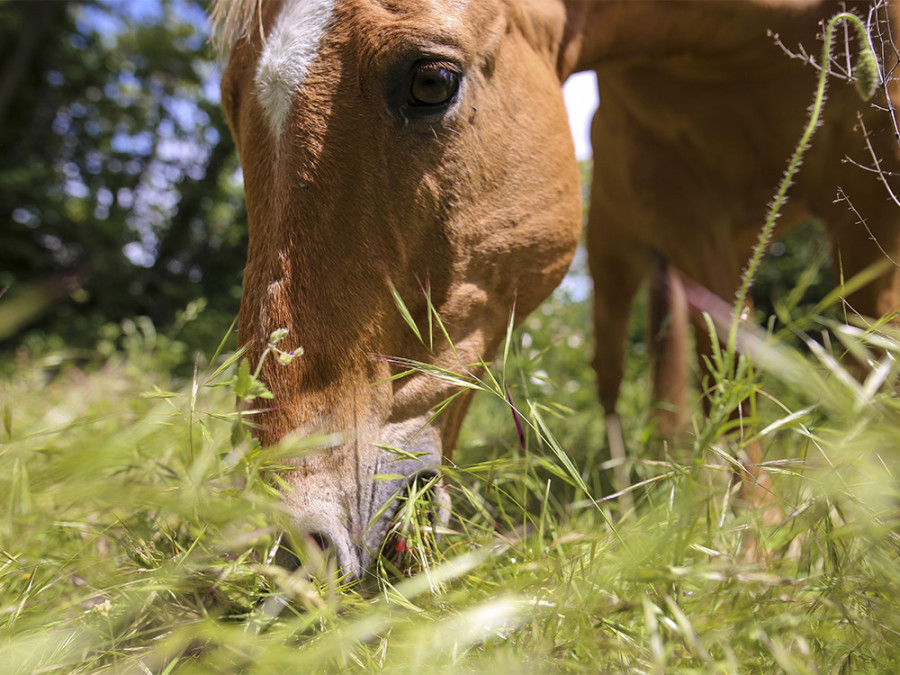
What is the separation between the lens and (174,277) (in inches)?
289

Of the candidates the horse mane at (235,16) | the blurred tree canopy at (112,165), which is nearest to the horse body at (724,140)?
the horse mane at (235,16)

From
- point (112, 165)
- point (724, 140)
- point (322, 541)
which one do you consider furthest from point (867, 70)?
A: point (112, 165)

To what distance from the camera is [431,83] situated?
1.12 meters

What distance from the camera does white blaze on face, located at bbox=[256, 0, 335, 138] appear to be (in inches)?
42.8

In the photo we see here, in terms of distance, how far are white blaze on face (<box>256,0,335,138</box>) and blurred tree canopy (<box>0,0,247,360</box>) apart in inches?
234

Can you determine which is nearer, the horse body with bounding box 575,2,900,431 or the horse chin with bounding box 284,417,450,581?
the horse chin with bounding box 284,417,450,581

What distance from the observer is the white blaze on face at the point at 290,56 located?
1.09m

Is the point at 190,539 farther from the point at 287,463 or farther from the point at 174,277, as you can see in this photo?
the point at 174,277

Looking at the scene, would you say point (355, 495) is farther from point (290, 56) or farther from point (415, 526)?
point (290, 56)

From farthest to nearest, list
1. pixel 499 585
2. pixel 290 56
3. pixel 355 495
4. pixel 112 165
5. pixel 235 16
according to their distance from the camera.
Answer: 1. pixel 112 165
2. pixel 235 16
3. pixel 290 56
4. pixel 355 495
5. pixel 499 585

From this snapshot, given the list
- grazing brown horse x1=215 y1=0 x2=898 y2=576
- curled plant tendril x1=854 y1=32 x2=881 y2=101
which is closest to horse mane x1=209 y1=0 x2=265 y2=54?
grazing brown horse x1=215 y1=0 x2=898 y2=576

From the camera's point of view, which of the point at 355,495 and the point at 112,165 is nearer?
the point at 355,495

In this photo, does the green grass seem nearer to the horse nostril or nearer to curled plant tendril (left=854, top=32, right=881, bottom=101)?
the horse nostril

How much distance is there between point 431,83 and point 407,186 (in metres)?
0.22
